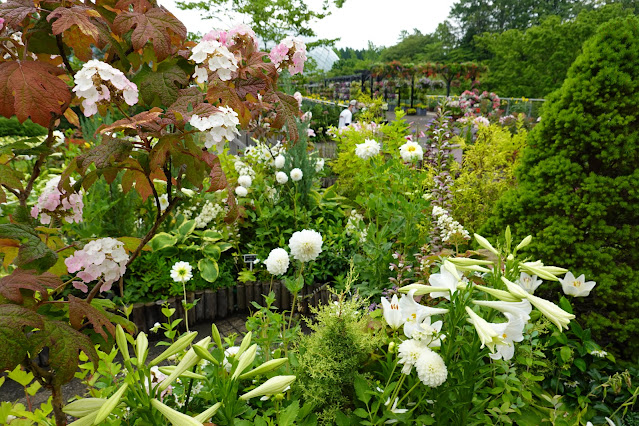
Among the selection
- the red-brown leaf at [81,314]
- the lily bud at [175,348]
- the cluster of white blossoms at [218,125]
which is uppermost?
the cluster of white blossoms at [218,125]

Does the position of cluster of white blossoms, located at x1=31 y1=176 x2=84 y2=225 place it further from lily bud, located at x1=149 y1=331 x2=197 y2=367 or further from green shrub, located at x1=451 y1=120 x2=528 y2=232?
green shrub, located at x1=451 y1=120 x2=528 y2=232

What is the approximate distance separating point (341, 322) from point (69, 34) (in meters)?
1.22

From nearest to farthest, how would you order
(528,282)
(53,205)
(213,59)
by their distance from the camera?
1. (213,59)
2. (53,205)
3. (528,282)

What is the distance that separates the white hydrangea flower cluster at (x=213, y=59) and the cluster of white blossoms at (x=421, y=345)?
0.85m

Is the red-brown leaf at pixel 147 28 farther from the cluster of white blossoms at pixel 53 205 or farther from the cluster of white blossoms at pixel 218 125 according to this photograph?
the cluster of white blossoms at pixel 53 205

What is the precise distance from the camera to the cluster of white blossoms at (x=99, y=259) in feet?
3.69

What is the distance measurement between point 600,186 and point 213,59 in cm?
202

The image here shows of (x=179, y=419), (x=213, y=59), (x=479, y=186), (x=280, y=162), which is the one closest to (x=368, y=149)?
(x=280, y=162)

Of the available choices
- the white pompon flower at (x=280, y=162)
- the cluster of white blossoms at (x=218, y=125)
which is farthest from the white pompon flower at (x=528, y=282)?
the white pompon flower at (x=280, y=162)

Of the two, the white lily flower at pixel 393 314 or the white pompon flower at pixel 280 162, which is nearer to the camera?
the white lily flower at pixel 393 314

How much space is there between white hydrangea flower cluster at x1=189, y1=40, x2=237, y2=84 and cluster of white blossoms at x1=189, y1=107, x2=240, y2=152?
17 cm

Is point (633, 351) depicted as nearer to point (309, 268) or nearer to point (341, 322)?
point (341, 322)

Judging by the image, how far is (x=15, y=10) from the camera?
39.4 inches

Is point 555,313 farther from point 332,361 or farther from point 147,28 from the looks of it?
point 147,28
